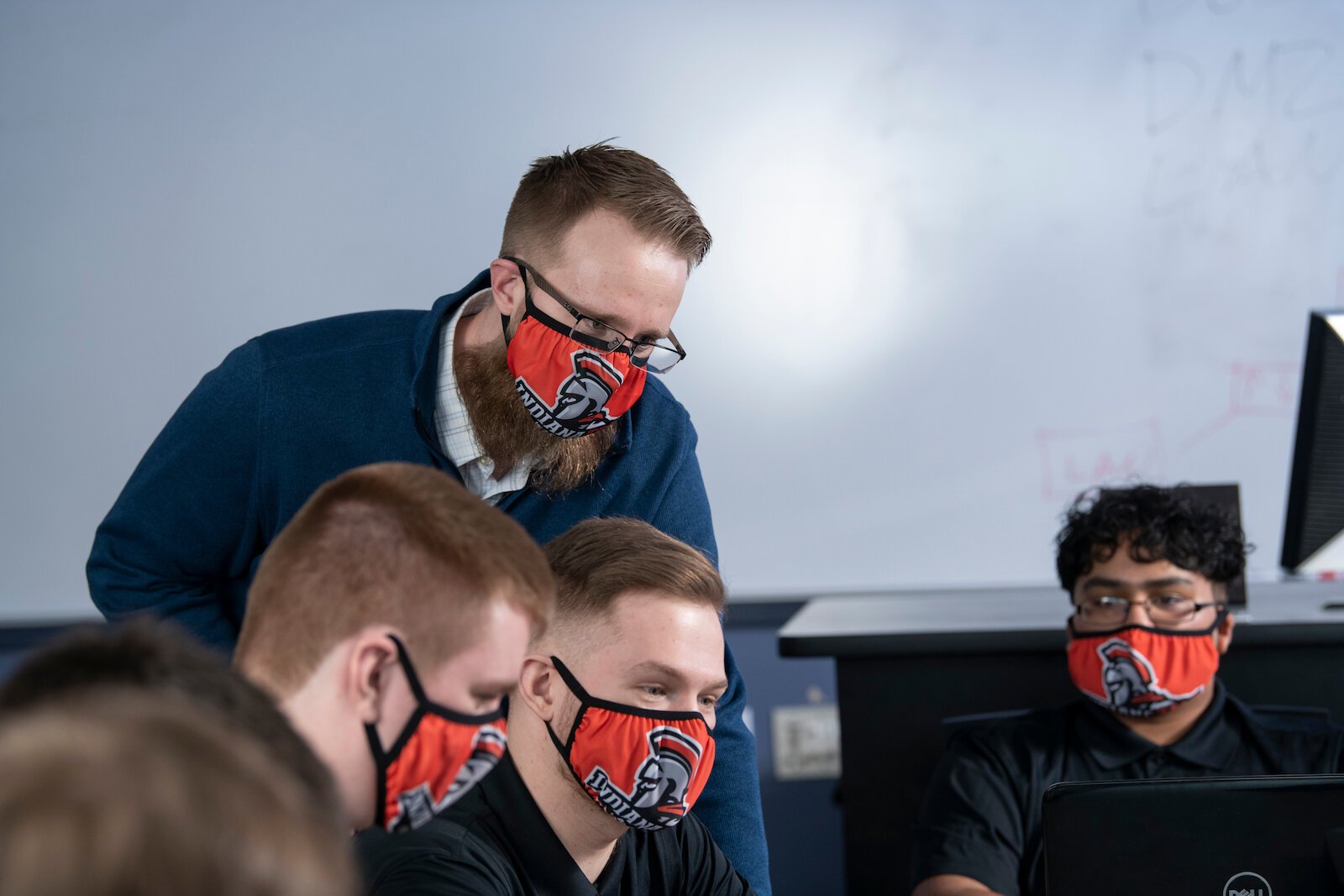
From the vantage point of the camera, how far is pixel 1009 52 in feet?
8.75

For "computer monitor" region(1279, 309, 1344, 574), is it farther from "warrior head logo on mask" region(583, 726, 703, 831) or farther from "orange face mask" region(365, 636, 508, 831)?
"orange face mask" region(365, 636, 508, 831)

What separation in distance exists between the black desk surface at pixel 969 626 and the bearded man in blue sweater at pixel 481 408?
50cm

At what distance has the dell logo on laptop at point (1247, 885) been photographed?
95 cm

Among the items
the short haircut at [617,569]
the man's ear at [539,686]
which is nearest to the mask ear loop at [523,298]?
the short haircut at [617,569]

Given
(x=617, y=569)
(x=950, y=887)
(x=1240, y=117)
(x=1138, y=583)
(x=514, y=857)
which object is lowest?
(x=950, y=887)

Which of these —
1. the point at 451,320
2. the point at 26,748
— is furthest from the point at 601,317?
the point at 26,748

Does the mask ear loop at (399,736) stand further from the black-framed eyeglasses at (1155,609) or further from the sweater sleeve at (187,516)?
the black-framed eyeglasses at (1155,609)

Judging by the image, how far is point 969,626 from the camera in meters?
2.09

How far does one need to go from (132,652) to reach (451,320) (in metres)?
1.17

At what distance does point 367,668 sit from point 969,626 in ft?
4.88

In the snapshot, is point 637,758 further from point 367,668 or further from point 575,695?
point 367,668

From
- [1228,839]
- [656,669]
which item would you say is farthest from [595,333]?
[1228,839]

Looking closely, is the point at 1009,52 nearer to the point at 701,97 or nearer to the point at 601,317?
the point at 701,97

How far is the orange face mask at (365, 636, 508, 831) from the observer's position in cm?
82
